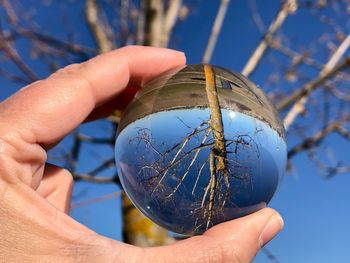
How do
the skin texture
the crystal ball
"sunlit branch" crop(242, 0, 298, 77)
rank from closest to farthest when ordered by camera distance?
the skin texture
the crystal ball
"sunlit branch" crop(242, 0, 298, 77)

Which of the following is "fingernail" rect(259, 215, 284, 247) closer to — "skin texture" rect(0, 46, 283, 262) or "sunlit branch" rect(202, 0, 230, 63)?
"skin texture" rect(0, 46, 283, 262)

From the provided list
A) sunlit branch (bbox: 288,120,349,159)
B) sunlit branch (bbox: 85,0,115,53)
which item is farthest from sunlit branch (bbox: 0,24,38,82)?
sunlit branch (bbox: 288,120,349,159)

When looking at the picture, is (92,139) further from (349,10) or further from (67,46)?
(349,10)

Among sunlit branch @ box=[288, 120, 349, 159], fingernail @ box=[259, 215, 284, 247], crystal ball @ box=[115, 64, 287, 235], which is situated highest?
crystal ball @ box=[115, 64, 287, 235]

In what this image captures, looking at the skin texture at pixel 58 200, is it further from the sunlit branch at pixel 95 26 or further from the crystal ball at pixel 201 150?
the sunlit branch at pixel 95 26

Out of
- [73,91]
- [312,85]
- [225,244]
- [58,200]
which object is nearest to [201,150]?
[225,244]

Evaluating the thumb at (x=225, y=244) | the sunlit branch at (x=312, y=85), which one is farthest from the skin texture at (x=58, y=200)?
the sunlit branch at (x=312, y=85)

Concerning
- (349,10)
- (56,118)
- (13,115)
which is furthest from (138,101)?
(349,10)
